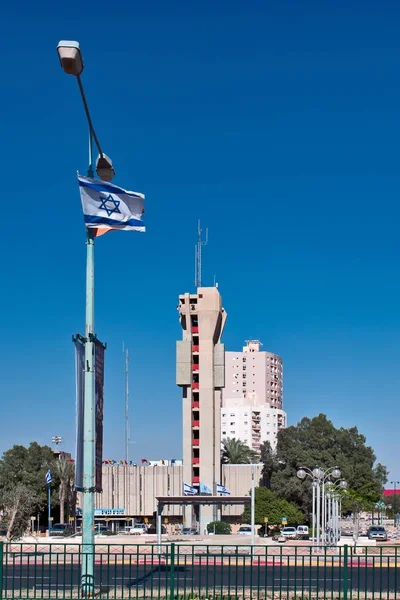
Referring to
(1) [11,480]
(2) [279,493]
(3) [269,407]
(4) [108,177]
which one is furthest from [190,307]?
(3) [269,407]

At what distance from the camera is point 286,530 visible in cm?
7831

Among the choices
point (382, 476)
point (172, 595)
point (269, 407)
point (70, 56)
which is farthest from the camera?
point (269, 407)

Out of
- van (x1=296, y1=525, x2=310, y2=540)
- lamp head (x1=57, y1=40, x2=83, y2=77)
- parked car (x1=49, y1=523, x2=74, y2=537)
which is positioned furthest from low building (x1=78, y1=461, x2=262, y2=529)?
lamp head (x1=57, y1=40, x2=83, y2=77)

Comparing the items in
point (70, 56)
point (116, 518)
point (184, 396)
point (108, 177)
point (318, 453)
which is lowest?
point (116, 518)

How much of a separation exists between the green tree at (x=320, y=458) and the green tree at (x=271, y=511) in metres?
6.52

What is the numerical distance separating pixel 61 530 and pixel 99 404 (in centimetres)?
6990

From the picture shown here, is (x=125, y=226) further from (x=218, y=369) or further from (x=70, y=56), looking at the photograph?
(x=218, y=369)

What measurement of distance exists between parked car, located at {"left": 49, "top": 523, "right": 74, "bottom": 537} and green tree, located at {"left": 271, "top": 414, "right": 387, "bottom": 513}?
23522 mm

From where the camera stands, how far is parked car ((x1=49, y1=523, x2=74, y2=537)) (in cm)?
8388

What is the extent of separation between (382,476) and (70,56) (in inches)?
3697

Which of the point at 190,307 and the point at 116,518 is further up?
the point at 190,307

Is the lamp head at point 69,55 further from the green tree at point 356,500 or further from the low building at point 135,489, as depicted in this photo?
the low building at point 135,489

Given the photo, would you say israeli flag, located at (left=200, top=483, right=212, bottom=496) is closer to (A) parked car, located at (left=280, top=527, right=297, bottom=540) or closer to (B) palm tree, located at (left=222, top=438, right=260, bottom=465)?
(A) parked car, located at (left=280, top=527, right=297, bottom=540)

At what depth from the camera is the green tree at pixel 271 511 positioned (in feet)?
275
